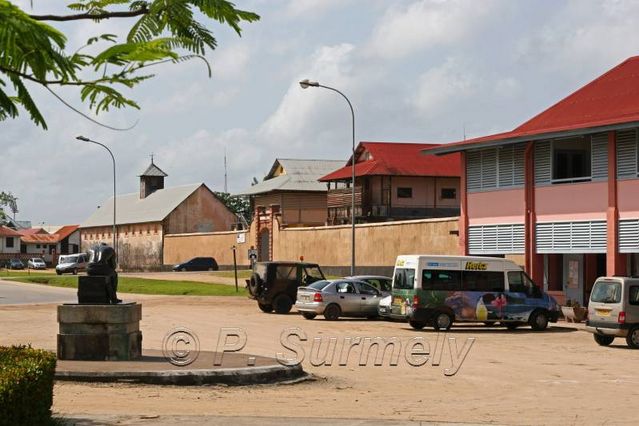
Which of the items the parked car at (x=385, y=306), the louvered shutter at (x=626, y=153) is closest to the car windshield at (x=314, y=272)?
the parked car at (x=385, y=306)

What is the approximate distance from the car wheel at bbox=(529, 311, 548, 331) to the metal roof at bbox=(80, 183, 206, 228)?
7368 cm

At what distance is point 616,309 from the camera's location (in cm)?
2566

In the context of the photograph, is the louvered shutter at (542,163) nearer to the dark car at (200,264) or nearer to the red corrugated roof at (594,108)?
the red corrugated roof at (594,108)

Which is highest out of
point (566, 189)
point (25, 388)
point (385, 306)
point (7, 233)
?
point (7, 233)

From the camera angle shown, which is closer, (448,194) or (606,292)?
(606,292)

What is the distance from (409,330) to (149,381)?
15475 mm

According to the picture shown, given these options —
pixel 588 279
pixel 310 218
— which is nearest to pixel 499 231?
pixel 588 279

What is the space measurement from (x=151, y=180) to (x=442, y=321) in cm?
9591

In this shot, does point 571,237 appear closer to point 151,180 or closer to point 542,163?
point 542,163

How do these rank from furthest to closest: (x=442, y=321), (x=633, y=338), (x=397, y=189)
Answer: (x=397, y=189), (x=442, y=321), (x=633, y=338)

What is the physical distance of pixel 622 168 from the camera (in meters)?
35.2

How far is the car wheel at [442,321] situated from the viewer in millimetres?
30484

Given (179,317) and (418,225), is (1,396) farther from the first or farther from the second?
(418,225)

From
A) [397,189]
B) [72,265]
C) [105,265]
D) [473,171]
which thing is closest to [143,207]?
[72,265]
